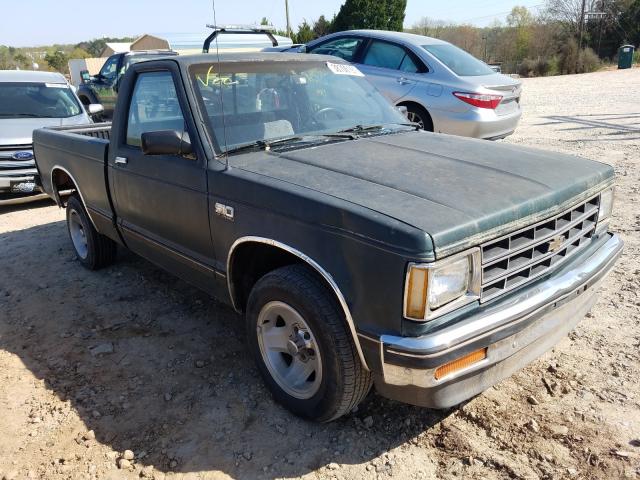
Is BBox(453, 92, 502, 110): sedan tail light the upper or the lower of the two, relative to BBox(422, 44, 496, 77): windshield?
lower

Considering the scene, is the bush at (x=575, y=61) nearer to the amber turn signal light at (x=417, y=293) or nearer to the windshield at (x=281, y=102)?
the windshield at (x=281, y=102)

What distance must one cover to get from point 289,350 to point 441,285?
1007 millimetres

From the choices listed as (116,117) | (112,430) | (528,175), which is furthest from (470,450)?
(116,117)

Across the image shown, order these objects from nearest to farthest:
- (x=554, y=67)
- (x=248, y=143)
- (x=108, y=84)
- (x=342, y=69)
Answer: (x=248, y=143)
(x=342, y=69)
(x=108, y=84)
(x=554, y=67)

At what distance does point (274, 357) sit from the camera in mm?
3041

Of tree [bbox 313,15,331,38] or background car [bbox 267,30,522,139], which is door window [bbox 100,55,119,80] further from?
tree [bbox 313,15,331,38]

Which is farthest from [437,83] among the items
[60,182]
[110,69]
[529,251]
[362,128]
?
[110,69]

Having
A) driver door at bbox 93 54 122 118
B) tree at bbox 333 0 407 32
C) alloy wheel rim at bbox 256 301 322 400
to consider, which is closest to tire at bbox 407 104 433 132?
alloy wheel rim at bbox 256 301 322 400

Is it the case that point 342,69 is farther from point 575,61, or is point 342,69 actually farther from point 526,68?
point 526,68

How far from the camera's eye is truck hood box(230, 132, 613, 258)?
229cm

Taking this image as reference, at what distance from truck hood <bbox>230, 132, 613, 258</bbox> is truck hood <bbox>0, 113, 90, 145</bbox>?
233 inches

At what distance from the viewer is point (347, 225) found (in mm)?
2320

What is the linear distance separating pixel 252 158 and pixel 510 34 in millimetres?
42630

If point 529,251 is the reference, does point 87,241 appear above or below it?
below
